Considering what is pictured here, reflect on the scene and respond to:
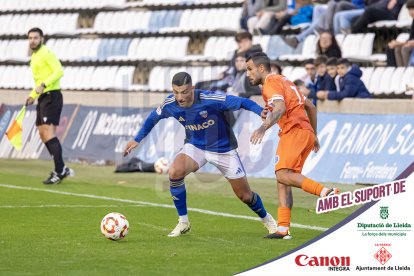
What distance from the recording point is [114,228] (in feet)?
35.9

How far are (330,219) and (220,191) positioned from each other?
4.29 m

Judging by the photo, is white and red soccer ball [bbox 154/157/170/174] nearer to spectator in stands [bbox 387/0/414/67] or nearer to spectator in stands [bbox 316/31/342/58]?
spectator in stands [bbox 316/31/342/58]

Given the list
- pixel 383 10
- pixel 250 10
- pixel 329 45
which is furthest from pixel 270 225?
pixel 250 10

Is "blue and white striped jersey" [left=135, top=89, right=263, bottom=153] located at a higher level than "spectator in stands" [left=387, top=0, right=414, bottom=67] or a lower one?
lower

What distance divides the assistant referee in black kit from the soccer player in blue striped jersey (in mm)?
6239

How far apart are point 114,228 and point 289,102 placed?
2.25m

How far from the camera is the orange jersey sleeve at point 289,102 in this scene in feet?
37.1

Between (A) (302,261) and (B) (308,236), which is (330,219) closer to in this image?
(B) (308,236)

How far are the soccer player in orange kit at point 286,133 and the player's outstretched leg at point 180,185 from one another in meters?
0.94

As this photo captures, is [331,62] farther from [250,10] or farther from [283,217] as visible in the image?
[283,217]

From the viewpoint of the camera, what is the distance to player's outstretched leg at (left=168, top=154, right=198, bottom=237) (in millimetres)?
11680

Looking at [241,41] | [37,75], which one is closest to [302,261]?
[37,75]

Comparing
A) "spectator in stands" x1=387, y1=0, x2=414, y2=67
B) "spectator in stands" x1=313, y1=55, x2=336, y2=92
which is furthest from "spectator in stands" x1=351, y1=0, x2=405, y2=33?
"spectator in stands" x1=313, y1=55, x2=336, y2=92

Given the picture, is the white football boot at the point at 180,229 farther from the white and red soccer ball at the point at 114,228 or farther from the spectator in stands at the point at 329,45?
the spectator in stands at the point at 329,45
